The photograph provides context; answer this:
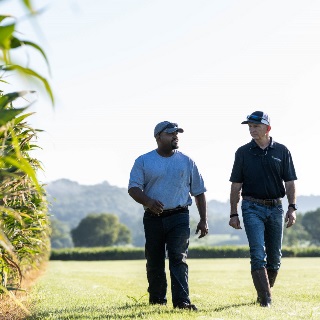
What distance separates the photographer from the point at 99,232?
165m

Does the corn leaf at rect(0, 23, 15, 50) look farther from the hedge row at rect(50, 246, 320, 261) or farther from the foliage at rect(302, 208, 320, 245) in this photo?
the foliage at rect(302, 208, 320, 245)

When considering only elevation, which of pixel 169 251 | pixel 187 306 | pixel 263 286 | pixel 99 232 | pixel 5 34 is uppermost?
pixel 99 232

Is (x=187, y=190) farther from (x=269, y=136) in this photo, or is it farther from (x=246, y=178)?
(x=269, y=136)

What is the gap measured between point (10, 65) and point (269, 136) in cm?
631

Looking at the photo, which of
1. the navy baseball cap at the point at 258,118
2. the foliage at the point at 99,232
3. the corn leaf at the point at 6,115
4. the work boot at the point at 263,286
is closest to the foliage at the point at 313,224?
the foliage at the point at 99,232

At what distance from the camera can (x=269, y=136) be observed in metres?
8.50

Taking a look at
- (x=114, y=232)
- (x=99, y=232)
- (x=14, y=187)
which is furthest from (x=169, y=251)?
(x=114, y=232)

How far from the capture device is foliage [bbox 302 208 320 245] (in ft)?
508

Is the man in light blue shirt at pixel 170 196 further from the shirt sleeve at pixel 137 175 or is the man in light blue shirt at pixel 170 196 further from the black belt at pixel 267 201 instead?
the black belt at pixel 267 201

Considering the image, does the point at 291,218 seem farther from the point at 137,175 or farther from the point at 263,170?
the point at 137,175

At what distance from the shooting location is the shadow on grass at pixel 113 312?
665 centimetres

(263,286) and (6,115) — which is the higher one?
(6,115)

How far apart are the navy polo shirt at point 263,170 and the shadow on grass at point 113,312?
57.0 inches

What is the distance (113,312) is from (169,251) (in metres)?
1.03
